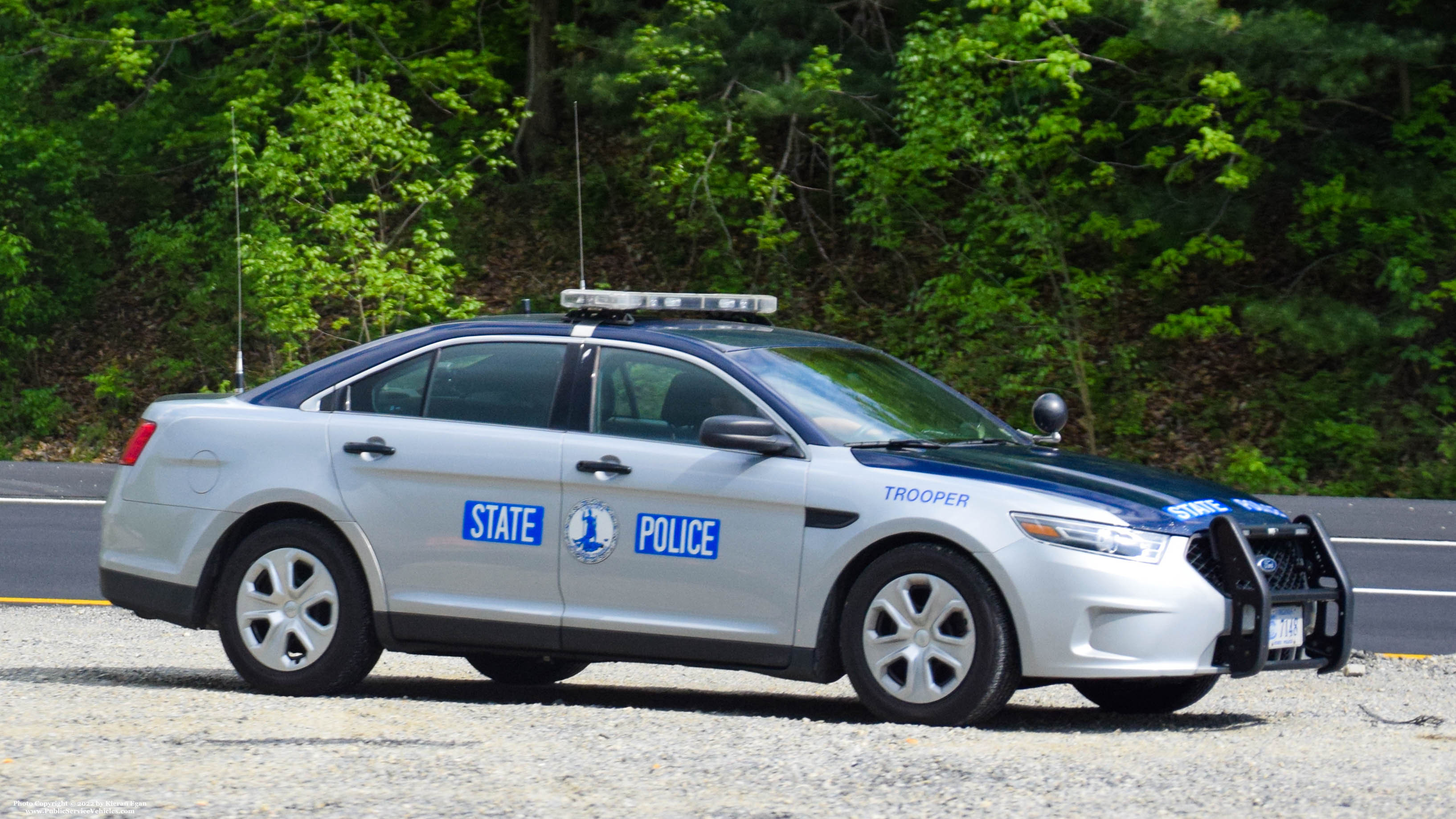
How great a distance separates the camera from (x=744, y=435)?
6.68 m

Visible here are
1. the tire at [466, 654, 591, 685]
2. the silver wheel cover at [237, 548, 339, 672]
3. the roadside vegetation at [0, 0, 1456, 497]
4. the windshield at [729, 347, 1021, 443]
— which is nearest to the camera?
the windshield at [729, 347, 1021, 443]

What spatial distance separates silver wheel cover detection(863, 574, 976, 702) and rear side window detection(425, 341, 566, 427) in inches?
62.8

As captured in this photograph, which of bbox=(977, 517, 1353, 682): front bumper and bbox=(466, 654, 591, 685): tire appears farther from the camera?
bbox=(466, 654, 591, 685): tire

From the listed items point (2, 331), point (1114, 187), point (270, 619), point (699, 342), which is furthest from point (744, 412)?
point (2, 331)

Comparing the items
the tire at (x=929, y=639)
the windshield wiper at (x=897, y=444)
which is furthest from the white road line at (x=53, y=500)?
the tire at (x=929, y=639)

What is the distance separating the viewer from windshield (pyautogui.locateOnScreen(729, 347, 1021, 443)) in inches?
277

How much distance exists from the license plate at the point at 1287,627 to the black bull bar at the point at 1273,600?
0.03 m

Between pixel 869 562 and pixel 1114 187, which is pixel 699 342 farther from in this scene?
pixel 1114 187

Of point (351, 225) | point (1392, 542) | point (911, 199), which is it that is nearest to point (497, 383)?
point (1392, 542)

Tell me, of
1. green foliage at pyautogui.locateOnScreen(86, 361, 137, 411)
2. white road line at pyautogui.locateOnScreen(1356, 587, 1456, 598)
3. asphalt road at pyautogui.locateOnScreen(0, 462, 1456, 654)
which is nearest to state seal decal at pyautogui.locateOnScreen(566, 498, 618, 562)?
asphalt road at pyautogui.locateOnScreen(0, 462, 1456, 654)

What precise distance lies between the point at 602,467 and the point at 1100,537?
1897mm

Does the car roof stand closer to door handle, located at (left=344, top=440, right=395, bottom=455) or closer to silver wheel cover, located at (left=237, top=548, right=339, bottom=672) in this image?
door handle, located at (left=344, top=440, right=395, bottom=455)

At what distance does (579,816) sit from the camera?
4805mm

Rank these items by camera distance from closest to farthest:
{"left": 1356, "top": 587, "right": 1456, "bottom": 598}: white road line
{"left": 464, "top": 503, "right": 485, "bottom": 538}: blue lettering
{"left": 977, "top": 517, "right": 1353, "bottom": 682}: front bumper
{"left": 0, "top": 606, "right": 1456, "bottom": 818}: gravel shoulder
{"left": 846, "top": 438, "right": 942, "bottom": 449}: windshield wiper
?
{"left": 0, "top": 606, "right": 1456, "bottom": 818}: gravel shoulder, {"left": 977, "top": 517, "right": 1353, "bottom": 682}: front bumper, {"left": 846, "top": 438, "right": 942, "bottom": 449}: windshield wiper, {"left": 464, "top": 503, "right": 485, "bottom": 538}: blue lettering, {"left": 1356, "top": 587, "right": 1456, "bottom": 598}: white road line
